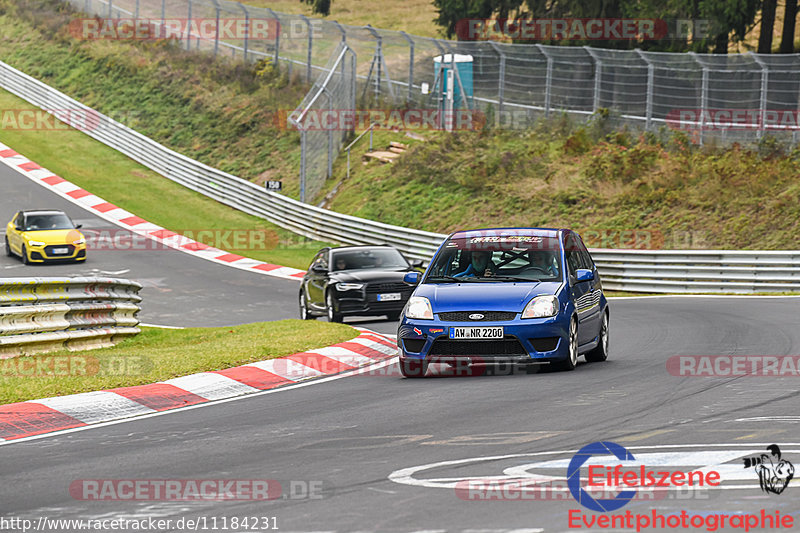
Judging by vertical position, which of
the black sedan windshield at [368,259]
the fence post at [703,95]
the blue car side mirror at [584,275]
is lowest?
the black sedan windshield at [368,259]

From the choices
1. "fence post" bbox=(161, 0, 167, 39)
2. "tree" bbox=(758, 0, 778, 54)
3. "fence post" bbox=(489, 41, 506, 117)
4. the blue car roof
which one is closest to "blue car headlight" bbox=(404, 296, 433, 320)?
the blue car roof

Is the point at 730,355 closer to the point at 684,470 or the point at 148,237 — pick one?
the point at 684,470

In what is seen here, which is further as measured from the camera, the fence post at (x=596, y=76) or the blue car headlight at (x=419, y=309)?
the fence post at (x=596, y=76)

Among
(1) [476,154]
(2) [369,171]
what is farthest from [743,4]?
(2) [369,171]

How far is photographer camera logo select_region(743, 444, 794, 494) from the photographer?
5.92 metres

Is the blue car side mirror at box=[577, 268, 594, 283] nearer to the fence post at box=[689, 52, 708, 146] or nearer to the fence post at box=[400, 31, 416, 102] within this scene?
the fence post at box=[689, 52, 708, 146]

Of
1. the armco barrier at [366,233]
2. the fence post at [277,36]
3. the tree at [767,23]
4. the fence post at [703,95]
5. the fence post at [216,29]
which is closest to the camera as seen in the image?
the armco barrier at [366,233]

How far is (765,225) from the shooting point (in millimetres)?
28594

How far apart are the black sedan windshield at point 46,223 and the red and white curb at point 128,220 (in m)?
4.03

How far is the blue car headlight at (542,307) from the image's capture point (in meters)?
11.3

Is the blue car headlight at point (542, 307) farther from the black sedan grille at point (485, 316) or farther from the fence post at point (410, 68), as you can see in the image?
the fence post at point (410, 68)

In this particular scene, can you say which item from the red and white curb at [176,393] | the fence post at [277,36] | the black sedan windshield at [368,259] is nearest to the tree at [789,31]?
the fence post at [277,36]
